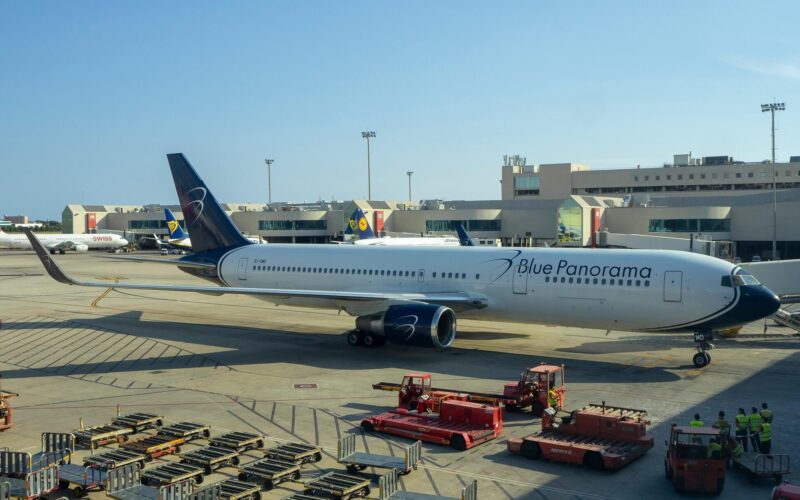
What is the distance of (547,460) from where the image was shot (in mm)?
17359

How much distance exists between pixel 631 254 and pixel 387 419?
44.0ft

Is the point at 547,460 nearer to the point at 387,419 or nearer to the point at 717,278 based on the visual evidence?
the point at 387,419

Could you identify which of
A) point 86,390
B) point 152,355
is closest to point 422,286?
point 152,355

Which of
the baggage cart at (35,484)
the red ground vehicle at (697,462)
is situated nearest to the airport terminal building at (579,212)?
the red ground vehicle at (697,462)

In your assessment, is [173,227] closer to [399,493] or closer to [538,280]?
[538,280]

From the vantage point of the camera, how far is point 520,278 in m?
29.9

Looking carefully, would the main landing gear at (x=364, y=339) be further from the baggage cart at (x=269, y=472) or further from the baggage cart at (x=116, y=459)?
the baggage cart at (x=269, y=472)

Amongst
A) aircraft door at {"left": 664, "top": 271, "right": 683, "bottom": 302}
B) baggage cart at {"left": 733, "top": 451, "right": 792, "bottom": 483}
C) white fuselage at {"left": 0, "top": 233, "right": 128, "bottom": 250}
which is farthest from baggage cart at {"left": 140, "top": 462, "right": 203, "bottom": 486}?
white fuselage at {"left": 0, "top": 233, "right": 128, "bottom": 250}

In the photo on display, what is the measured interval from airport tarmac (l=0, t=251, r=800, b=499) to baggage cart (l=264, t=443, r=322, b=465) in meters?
0.36

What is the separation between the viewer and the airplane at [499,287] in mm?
26438

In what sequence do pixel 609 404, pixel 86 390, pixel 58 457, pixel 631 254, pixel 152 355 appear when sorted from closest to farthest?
pixel 58 457 < pixel 609 404 < pixel 86 390 < pixel 631 254 < pixel 152 355

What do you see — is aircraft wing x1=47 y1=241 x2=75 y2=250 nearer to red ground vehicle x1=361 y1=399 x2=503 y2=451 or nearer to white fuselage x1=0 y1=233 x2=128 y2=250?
white fuselage x1=0 y1=233 x2=128 y2=250

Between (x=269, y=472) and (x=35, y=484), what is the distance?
14.9 feet

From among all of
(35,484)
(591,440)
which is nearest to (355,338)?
(591,440)
